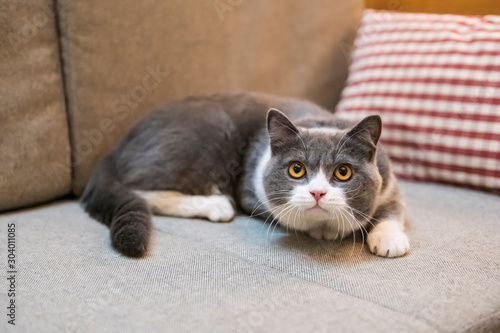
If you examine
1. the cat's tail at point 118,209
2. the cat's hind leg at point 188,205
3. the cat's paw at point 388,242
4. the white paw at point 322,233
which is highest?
the cat's paw at point 388,242

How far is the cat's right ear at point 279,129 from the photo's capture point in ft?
4.54

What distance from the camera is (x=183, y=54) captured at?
1964 mm

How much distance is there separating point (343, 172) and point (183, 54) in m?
0.92

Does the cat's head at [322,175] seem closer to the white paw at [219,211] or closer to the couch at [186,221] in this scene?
the couch at [186,221]

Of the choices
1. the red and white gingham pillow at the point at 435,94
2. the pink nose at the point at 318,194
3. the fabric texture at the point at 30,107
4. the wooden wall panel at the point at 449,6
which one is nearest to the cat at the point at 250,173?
the pink nose at the point at 318,194

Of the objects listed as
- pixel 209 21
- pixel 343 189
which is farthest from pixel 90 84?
pixel 343 189

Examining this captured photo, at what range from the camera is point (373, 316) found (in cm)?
102

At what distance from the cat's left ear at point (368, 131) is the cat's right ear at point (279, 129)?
0.50 feet

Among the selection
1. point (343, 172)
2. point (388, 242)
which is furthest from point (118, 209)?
point (388, 242)

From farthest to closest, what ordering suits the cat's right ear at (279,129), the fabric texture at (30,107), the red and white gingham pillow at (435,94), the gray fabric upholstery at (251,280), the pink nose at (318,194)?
the red and white gingham pillow at (435,94) → the fabric texture at (30,107) → the cat's right ear at (279,129) → the pink nose at (318,194) → the gray fabric upholstery at (251,280)

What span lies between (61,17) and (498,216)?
5.04ft

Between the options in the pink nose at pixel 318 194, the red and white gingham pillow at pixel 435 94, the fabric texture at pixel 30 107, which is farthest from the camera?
the red and white gingham pillow at pixel 435 94

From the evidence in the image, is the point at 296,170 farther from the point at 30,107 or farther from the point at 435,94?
Result: the point at 30,107

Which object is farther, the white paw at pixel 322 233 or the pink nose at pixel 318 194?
the white paw at pixel 322 233
